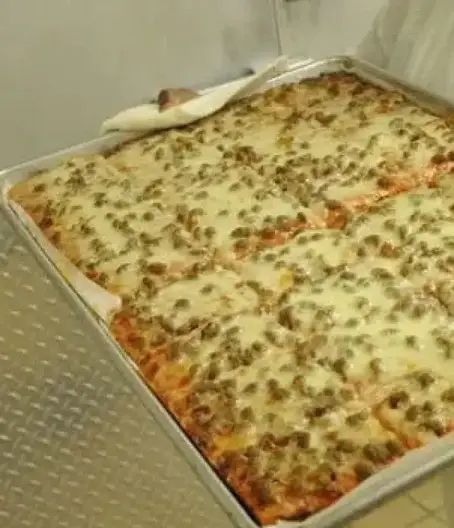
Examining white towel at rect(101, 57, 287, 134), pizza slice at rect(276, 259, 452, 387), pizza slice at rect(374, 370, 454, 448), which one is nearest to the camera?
pizza slice at rect(374, 370, 454, 448)

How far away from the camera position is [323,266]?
1.55 meters

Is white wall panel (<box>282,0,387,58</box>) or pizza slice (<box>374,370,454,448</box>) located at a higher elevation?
white wall panel (<box>282,0,387,58</box>)

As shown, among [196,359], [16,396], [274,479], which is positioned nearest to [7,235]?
[16,396]

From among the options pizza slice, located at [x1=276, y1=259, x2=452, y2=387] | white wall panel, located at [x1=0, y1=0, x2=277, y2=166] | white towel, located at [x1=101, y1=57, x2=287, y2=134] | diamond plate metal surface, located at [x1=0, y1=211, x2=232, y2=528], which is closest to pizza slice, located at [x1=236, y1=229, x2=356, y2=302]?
pizza slice, located at [x1=276, y1=259, x2=452, y2=387]

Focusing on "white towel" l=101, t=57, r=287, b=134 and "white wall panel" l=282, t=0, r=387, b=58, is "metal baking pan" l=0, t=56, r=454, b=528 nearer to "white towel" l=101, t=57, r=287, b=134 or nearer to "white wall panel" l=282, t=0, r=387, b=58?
"white towel" l=101, t=57, r=287, b=134

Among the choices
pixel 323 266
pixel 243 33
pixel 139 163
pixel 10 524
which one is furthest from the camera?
pixel 243 33

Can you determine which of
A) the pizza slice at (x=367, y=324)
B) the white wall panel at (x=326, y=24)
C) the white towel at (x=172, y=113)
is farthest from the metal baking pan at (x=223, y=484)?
the white wall panel at (x=326, y=24)

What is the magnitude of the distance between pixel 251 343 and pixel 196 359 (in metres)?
0.08

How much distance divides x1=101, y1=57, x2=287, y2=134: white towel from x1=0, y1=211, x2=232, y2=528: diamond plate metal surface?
80 centimetres

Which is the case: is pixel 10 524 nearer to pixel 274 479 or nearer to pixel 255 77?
pixel 274 479

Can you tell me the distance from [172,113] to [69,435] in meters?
0.97

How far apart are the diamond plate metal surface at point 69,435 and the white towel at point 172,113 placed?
2.61 feet

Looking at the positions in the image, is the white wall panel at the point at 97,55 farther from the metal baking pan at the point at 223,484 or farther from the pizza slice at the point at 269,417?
the pizza slice at the point at 269,417

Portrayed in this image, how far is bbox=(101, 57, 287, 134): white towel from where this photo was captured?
2.04 m
